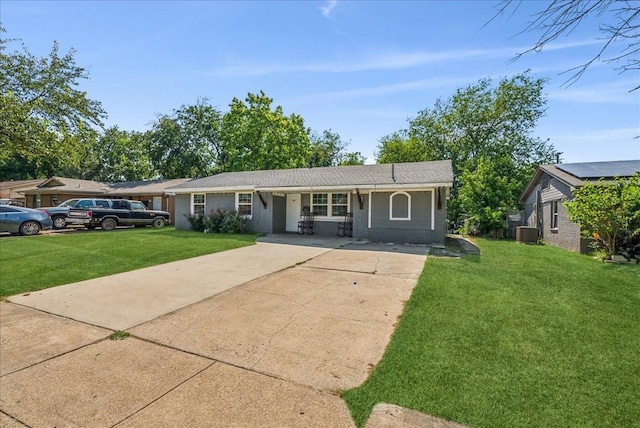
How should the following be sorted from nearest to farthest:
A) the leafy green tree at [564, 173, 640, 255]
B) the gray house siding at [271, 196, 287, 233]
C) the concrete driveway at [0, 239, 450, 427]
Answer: the concrete driveway at [0, 239, 450, 427] < the leafy green tree at [564, 173, 640, 255] < the gray house siding at [271, 196, 287, 233]

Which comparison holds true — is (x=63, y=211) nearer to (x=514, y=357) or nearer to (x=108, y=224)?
(x=108, y=224)

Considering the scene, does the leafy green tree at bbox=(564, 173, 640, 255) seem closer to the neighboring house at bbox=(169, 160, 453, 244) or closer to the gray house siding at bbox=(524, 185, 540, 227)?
A: the neighboring house at bbox=(169, 160, 453, 244)

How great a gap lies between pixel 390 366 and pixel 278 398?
1140 millimetres

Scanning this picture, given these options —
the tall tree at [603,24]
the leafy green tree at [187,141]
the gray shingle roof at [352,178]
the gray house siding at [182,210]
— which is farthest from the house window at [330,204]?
the leafy green tree at [187,141]

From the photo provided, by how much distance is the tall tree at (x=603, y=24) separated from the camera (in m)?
1.84

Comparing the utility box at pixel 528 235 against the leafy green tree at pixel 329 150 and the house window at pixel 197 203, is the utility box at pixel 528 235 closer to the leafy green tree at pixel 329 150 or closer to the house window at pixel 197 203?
the house window at pixel 197 203

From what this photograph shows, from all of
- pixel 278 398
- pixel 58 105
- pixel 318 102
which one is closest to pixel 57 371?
pixel 278 398

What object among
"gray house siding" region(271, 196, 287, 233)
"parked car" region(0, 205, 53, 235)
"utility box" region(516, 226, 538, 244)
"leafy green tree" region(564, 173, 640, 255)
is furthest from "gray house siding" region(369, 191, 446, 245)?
"parked car" region(0, 205, 53, 235)

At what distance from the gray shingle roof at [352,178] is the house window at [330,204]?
0.75 meters

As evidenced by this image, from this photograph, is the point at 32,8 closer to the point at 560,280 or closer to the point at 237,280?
the point at 237,280

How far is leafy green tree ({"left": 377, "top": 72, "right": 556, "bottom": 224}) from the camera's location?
26.4 meters

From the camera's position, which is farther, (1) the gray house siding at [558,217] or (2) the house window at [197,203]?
(2) the house window at [197,203]

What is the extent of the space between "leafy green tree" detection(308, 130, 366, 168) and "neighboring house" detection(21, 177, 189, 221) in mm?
20341

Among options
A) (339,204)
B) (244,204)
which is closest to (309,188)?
(339,204)
